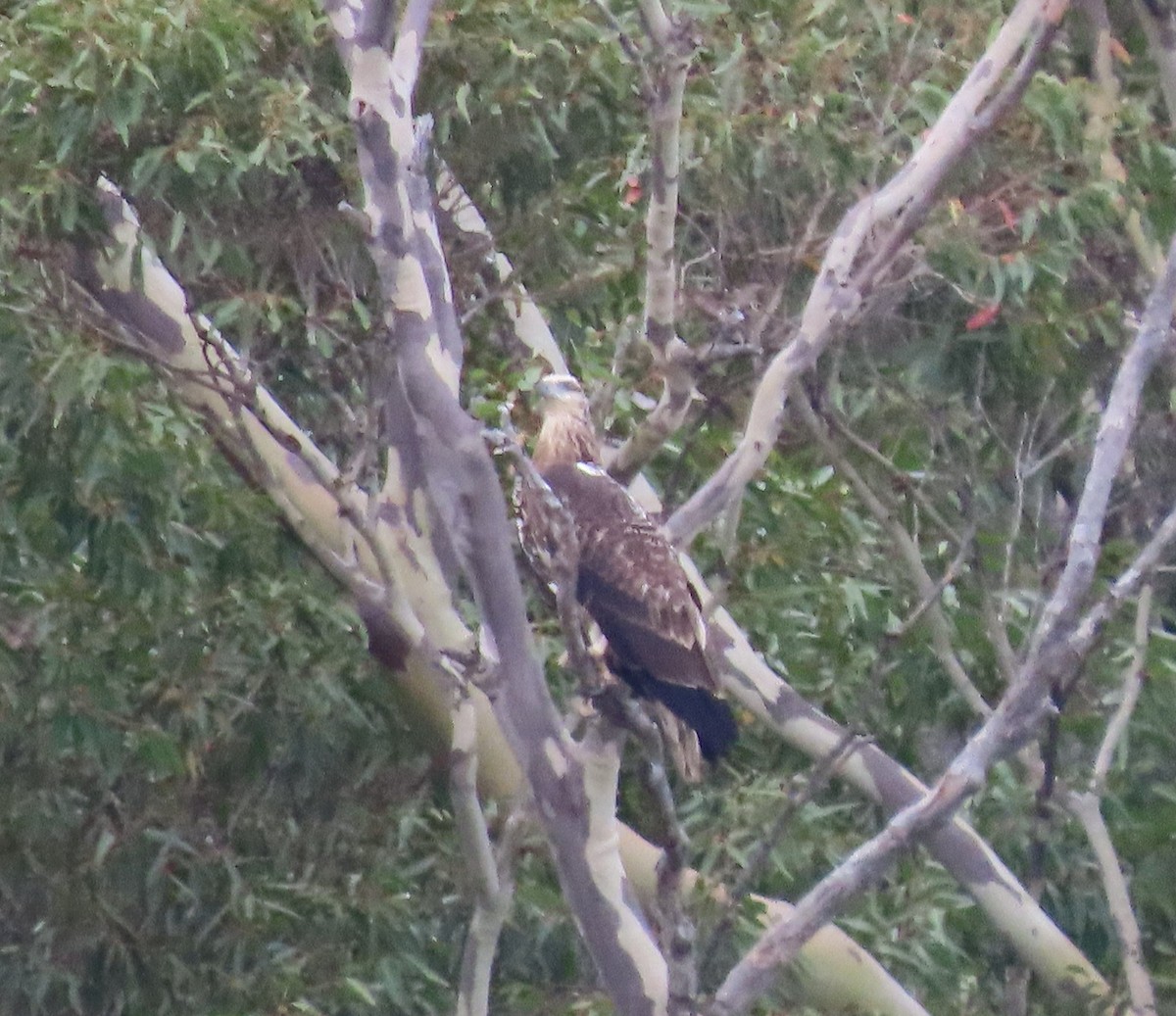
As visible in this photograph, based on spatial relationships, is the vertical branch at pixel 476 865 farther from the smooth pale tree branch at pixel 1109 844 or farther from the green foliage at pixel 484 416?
the smooth pale tree branch at pixel 1109 844

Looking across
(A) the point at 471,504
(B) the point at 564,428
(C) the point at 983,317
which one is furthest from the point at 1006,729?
(C) the point at 983,317

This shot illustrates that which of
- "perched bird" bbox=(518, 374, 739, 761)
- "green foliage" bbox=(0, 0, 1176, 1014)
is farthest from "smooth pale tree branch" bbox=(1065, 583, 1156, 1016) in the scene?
"perched bird" bbox=(518, 374, 739, 761)

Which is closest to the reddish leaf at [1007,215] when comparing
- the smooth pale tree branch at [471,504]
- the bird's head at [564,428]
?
the bird's head at [564,428]

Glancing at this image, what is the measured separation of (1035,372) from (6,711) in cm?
209

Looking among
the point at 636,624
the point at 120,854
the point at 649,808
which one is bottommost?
the point at 120,854

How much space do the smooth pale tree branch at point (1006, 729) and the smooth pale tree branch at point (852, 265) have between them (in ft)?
1.22

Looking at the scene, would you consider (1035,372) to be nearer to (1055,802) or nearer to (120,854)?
(1055,802)

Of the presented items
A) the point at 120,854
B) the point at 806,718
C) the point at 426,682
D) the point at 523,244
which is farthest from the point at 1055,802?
the point at 120,854

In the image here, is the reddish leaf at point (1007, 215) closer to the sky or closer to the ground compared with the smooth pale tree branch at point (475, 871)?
closer to the sky

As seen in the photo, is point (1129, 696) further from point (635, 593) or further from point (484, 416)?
point (484, 416)

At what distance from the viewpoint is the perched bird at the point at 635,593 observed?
294cm

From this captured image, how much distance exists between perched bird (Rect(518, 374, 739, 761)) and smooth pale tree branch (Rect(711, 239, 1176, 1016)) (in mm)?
346

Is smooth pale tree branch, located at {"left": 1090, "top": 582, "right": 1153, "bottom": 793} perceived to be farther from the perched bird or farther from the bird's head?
the bird's head

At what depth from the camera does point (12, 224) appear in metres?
3.58
